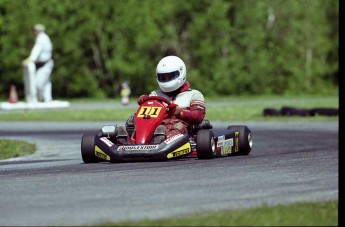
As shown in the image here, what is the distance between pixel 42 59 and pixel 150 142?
15.7m

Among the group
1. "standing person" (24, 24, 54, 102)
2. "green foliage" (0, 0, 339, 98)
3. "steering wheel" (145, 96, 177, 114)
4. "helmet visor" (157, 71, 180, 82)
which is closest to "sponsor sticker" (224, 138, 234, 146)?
"steering wheel" (145, 96, 177, 114)

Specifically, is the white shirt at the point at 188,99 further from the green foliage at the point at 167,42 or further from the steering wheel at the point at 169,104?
the green foliage at the point at 167,42

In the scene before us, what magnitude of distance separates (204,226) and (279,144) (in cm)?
924

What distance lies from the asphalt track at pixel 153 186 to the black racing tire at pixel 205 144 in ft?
0.39

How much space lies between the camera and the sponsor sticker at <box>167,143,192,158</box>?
12242 mm

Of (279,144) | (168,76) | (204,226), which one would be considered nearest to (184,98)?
(168,76)

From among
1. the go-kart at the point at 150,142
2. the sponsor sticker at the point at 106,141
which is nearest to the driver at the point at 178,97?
the go-kart at the point at 150,142

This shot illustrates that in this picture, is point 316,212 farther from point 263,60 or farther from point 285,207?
point 263,60

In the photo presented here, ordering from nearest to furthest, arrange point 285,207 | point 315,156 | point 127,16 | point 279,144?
point 285,207 < point 315,156 < point 279,144 < point 127,16

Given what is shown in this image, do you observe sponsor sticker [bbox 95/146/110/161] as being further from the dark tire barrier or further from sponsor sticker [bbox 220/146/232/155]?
the dark tire barrier

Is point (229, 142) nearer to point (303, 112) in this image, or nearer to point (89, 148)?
point (89, 148)

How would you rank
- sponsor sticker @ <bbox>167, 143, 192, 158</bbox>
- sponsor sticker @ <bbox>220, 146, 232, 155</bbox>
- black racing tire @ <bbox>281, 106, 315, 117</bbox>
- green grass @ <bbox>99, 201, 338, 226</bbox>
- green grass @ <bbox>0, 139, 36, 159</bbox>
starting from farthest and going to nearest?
black racing tire @ <bbox>281, 106, 315, 117</bbox>
green grass @ <bbox>0, 139, 36, 159</bbox>
sponsor sticker @ <bbox>220, 146, 232, 155</bbox>
sponsor sticker @ <bbox>167, 143, 192, 158</bbox>
green grass @ <bbox>99, 201, 338, 226</bbox>

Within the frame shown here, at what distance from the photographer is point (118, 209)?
7.96 metres

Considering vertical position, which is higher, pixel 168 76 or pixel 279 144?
pixel 168 76
